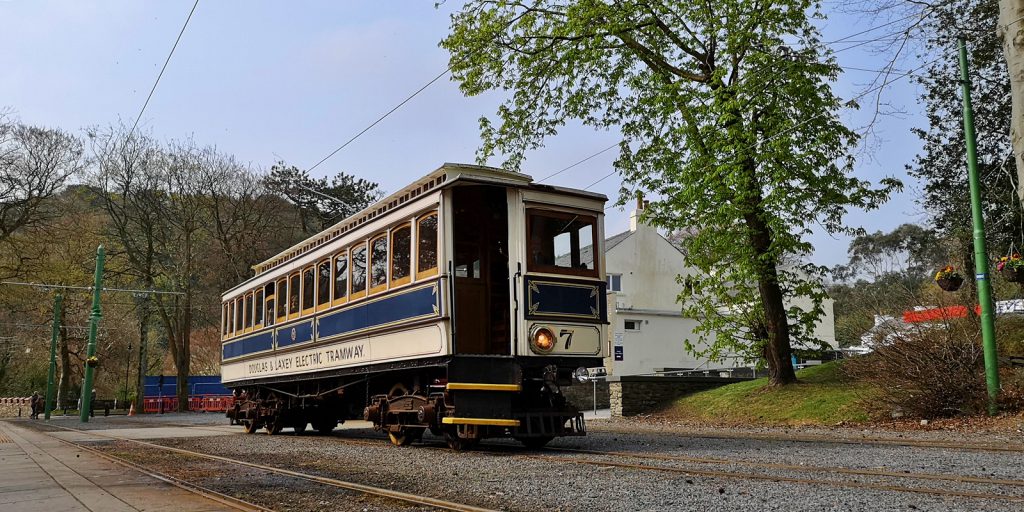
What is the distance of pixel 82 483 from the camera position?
23.4ft

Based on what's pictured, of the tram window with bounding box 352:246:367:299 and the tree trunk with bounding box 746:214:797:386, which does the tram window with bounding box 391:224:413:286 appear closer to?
the tram window with bounding box 352:246:367:299

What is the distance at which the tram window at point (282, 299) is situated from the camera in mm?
13859

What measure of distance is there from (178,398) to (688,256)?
89.5 feet

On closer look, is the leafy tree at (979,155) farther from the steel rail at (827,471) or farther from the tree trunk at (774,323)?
the steel rail at (827,471)

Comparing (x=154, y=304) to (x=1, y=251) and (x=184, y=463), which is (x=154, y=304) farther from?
(x=184, y=463)

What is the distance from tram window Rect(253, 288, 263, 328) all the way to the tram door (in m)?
6.74

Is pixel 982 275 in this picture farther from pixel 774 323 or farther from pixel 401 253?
pixel 401 253

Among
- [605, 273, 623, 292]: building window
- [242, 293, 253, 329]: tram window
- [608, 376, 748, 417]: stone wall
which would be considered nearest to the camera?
[242, 293, 253, 329]: tram window

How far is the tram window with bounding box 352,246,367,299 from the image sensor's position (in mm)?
10859

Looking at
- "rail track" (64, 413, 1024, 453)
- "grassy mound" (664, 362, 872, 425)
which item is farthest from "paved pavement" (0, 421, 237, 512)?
"grassy mound" (664, 362, 872, 425)

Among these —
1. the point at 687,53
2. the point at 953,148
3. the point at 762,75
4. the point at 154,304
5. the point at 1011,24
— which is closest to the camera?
the point at 1011,24

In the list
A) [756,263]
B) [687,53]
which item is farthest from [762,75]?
[756,263]

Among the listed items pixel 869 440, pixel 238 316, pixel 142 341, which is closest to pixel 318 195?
pixel 142 341

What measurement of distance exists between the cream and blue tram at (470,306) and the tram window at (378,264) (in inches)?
1.0
